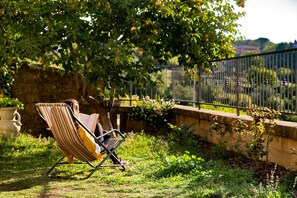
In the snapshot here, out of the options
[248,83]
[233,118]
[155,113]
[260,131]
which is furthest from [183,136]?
[260,131]

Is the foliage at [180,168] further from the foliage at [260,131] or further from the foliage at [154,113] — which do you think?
the foliage at [154,113]

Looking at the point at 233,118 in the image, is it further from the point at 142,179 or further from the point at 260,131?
the point at 142,179

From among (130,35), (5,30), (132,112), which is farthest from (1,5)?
(132,112)

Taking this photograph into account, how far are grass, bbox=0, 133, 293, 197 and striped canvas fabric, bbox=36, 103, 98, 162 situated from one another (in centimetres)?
39

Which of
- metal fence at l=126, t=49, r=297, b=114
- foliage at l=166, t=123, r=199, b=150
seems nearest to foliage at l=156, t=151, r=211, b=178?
metal fence at l=126, t=49, r=297, b=114

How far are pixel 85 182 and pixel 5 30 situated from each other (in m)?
4.62

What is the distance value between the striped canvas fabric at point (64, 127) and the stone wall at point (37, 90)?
569cm

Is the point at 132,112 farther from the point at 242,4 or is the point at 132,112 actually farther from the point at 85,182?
the point at 85,182

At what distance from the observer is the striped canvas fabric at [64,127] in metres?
6.06

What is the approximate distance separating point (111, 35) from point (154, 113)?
3.24 m

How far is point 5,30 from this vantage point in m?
9.45

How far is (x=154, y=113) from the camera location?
36.5 feet

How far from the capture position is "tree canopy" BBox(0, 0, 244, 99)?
7777mm

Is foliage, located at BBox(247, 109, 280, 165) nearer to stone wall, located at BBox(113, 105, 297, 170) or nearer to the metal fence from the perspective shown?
stone wall, located at BBox(113, 105, 297, 170)
